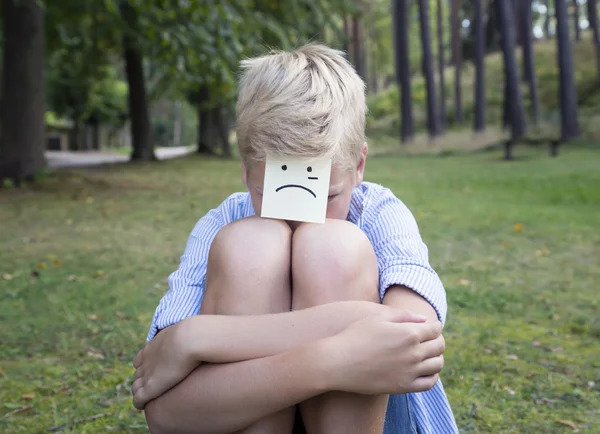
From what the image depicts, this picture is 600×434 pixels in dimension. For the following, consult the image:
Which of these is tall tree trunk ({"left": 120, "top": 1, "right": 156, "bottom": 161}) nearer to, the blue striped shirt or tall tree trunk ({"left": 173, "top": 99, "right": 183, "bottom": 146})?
the blue striped shirt

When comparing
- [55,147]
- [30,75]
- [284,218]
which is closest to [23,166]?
[30,75]

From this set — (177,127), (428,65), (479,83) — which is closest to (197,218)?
(428,65)

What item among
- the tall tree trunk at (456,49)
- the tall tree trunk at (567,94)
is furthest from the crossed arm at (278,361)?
the tall tree trunk at (456,49)

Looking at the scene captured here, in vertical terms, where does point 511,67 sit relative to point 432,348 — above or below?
above

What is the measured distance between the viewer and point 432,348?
6.23 feet

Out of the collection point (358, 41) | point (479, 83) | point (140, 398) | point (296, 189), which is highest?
point (358, 41)

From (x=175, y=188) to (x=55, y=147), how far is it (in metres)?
32.3

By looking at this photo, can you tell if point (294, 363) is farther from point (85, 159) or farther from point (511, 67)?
point (85, 159)

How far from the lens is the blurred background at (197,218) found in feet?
11.1

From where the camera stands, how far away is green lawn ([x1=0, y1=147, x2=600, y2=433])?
10.5 ft

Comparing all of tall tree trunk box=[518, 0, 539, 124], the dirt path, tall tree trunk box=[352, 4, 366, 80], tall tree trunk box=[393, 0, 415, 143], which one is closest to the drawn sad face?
the dirt path

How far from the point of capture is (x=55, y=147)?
1647 inches

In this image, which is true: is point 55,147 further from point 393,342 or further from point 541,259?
point 393,342

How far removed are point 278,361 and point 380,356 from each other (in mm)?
246
